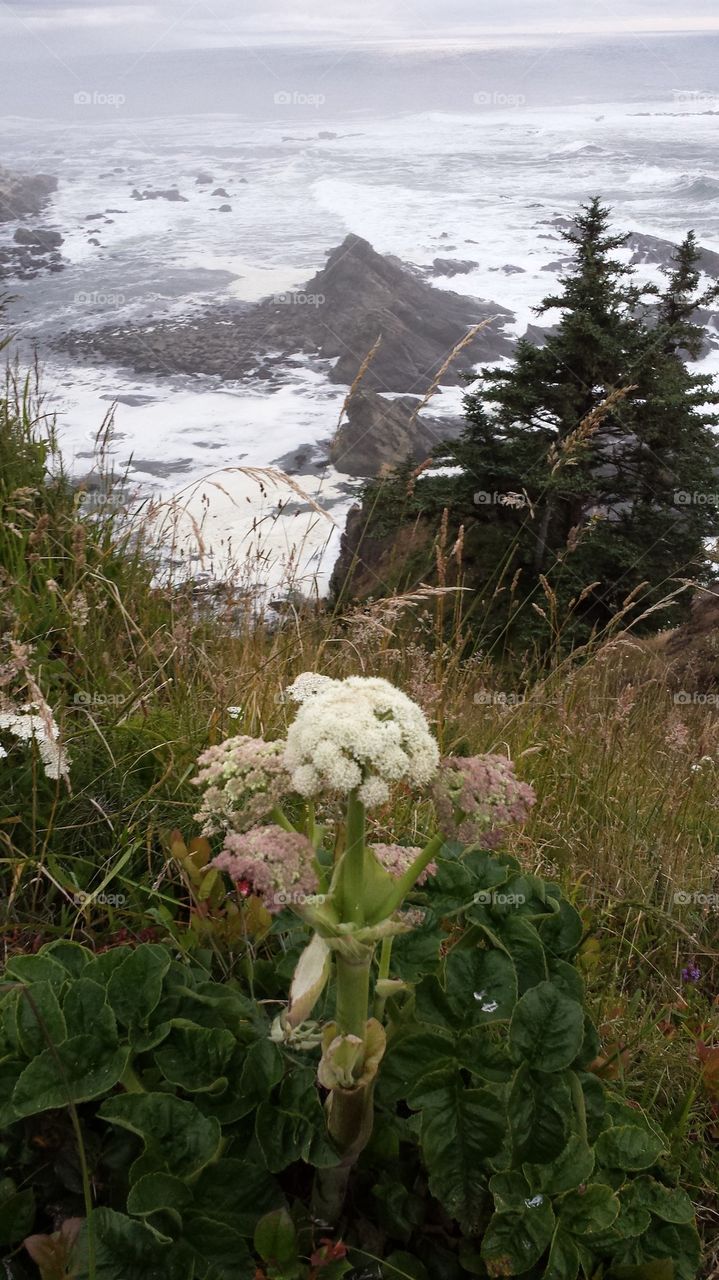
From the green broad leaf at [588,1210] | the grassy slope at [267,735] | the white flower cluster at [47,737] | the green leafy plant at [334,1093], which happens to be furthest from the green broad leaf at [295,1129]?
the white flower cluster at [47,737]

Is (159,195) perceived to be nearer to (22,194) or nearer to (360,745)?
(22,194)

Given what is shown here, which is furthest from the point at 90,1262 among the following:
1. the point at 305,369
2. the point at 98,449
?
the point at 305,369

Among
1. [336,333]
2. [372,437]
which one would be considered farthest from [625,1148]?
[336,333]

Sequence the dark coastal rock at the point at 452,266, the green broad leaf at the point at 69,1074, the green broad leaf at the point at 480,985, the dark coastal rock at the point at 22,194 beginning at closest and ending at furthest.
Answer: the green broad leaf at the point at 69,1074 → the green broad leaf at the point at 480,985 → the dark coastal rock at the point at 452,266 → the dark coastal rock at the point at 22,194

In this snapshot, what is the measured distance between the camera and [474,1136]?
1.15 metres

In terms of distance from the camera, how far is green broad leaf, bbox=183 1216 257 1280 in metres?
1.12

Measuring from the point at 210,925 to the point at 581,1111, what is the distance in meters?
0.82

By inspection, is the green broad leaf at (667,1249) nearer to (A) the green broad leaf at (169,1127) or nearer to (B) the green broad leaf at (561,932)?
(B) the green broad leaf at (561,932)

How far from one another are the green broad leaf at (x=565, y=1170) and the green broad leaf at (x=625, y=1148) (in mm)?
127

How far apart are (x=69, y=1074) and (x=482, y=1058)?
1.84ft

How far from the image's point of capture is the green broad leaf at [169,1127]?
1150 millimetres

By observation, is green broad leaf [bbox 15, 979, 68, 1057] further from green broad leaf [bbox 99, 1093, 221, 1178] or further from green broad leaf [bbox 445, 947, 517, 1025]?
green broad leaf [bbox 445, 947, 517, 1025]

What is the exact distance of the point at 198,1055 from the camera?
4.19 ft

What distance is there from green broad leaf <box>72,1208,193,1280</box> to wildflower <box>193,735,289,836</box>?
1.68 feet
